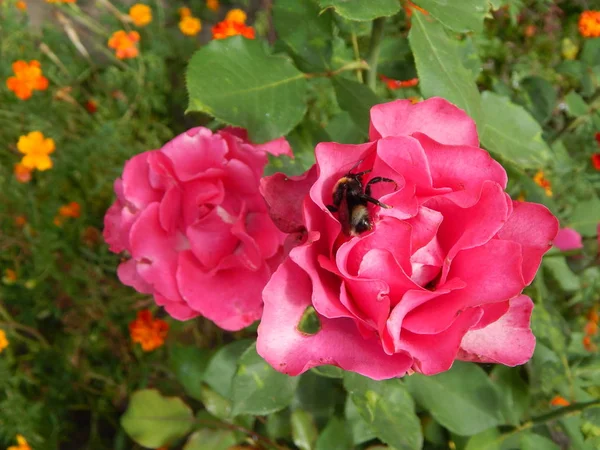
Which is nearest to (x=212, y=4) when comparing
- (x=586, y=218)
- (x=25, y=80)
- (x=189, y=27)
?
(x=189, y=27)

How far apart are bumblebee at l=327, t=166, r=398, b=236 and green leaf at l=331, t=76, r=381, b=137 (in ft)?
0.56

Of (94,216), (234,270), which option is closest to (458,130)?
(234,270)

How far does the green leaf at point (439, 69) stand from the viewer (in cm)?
46

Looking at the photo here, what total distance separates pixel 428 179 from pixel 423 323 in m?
0.11

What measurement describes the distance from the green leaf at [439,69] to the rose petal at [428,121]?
0.06m

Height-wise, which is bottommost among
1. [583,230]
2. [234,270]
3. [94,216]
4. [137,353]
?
[137,353]

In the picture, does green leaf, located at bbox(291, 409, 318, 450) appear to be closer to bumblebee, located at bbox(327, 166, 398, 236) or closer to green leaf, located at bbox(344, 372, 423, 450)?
green leaf, located at bbox(344, 372, 423, 450)

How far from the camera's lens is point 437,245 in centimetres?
39

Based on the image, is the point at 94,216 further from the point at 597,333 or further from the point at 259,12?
the point at 597,333

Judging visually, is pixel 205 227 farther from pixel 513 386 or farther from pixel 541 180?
pixel 541 180

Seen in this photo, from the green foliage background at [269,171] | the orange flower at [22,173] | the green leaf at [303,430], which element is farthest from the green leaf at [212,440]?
the orange flower at [22,173]

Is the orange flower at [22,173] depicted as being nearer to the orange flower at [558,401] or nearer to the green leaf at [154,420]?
the green leaf at [154,420]

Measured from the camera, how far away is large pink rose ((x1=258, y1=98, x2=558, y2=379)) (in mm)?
353

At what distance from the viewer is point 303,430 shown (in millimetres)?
722
